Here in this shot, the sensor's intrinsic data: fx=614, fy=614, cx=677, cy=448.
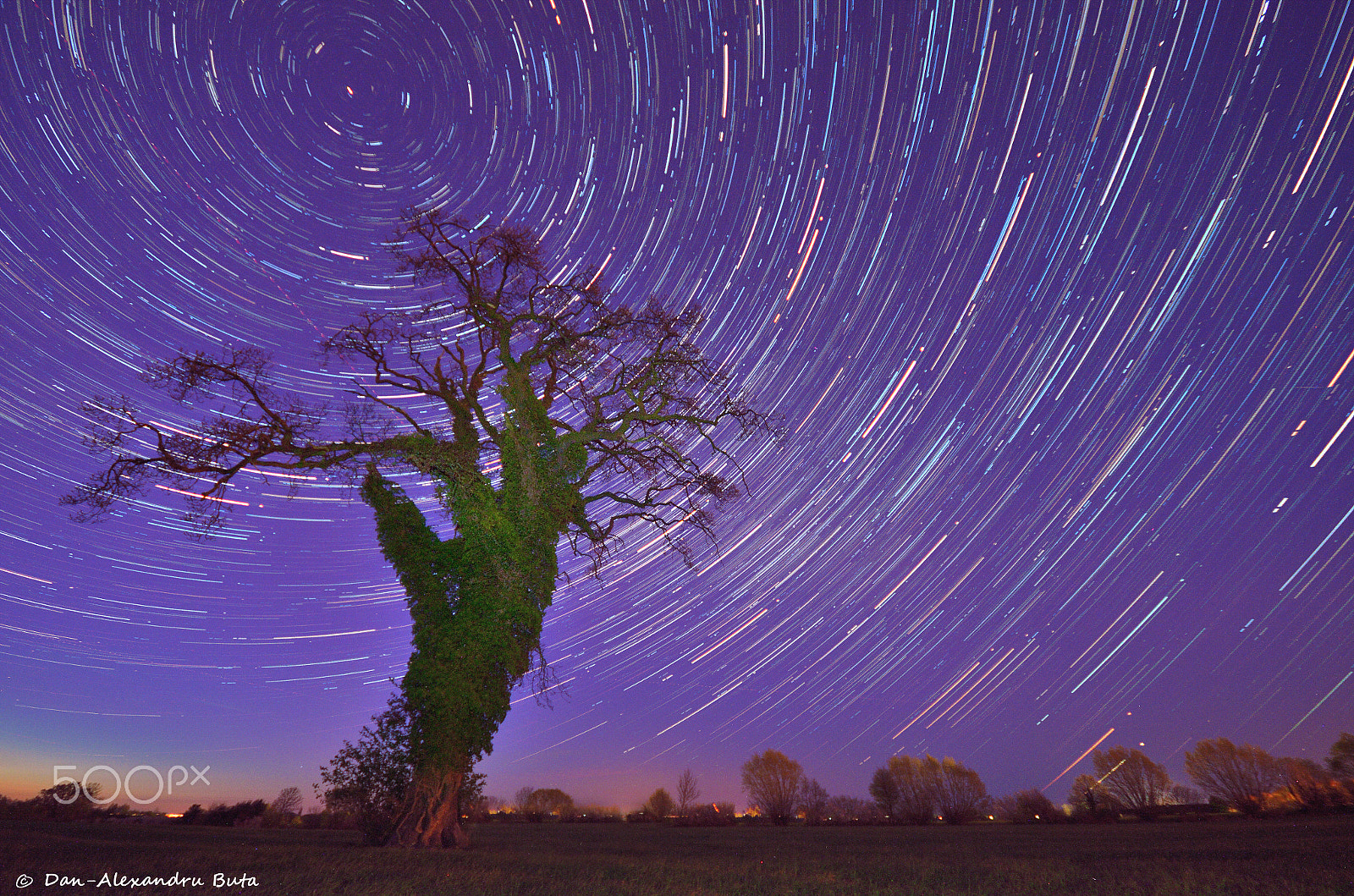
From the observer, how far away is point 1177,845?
464 inches

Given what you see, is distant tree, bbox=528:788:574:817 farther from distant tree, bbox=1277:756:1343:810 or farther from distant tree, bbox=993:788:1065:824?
distant tree, bbox=1277:756:1343:810

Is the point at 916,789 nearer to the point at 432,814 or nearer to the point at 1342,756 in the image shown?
the point at 1342,756

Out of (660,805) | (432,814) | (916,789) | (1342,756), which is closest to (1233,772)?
(1342,756)

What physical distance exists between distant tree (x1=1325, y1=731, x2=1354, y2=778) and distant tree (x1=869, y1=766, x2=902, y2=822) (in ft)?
59.3

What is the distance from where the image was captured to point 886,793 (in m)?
34.1

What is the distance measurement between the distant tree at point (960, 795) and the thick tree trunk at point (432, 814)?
29345 mm

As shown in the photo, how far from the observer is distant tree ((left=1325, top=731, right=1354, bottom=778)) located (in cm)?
2511

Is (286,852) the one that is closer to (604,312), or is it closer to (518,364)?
(518,364)

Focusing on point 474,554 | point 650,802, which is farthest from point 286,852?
point 650,802

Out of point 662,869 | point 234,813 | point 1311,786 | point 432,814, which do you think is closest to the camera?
point 662,869

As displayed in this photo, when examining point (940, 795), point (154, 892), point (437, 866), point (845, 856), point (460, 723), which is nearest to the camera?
point (154, 892)

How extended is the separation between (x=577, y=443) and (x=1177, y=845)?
14.0 m

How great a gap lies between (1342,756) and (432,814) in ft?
118

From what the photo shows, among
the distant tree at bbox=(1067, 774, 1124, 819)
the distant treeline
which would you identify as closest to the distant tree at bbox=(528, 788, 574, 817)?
the distant treeline
